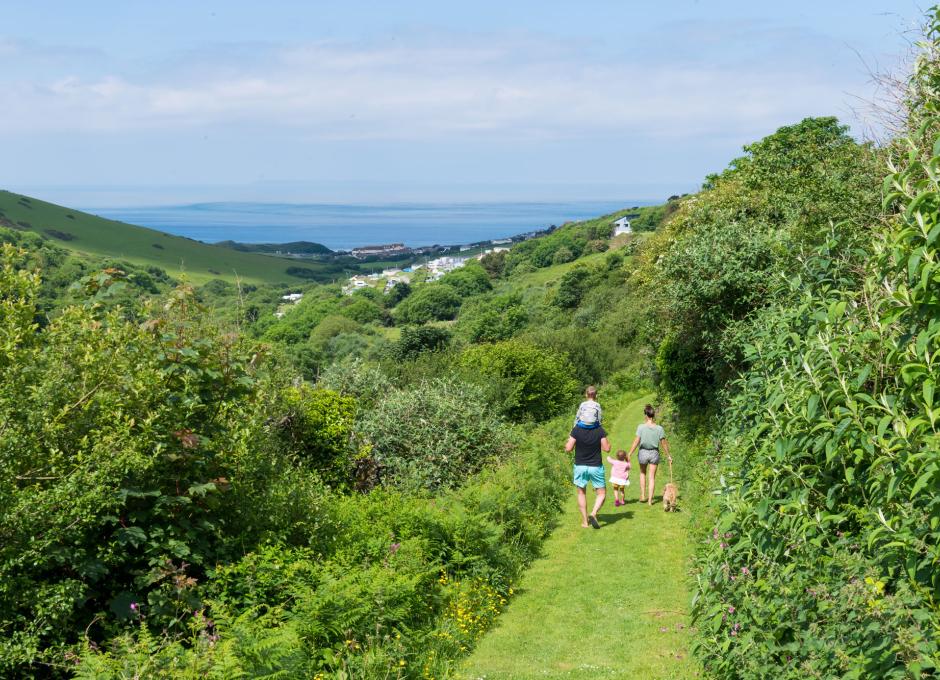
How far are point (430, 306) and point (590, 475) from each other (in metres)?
114

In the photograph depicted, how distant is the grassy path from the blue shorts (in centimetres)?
75

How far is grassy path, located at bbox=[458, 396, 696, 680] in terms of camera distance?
7859mm

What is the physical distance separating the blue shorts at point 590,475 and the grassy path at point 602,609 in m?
0.75

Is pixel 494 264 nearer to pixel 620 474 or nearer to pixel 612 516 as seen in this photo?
pixel 620 474

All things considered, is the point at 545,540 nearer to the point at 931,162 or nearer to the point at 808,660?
the point at 808,660

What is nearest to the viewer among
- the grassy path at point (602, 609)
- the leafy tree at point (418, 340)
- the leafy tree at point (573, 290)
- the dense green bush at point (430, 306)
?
the grassy path at point (602, 609)

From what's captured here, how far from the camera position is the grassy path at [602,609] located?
25.8 ft

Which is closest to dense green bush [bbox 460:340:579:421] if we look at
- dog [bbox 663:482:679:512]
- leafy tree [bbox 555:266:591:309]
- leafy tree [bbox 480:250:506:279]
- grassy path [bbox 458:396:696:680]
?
dog [bbox 663:482:679:512]

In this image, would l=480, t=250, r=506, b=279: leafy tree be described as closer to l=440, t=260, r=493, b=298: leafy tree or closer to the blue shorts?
l=440, t=260, r=493, b=298: leafy tree

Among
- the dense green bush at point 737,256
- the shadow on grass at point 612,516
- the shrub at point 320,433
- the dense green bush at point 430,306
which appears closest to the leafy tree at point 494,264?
the dense green bush at point 430,306

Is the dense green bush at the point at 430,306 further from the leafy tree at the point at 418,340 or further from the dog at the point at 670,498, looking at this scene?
the dog at the point at 670,498

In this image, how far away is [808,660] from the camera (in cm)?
545

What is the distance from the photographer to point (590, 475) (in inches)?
501

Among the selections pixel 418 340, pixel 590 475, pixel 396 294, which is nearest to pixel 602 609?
pixel 590 475
